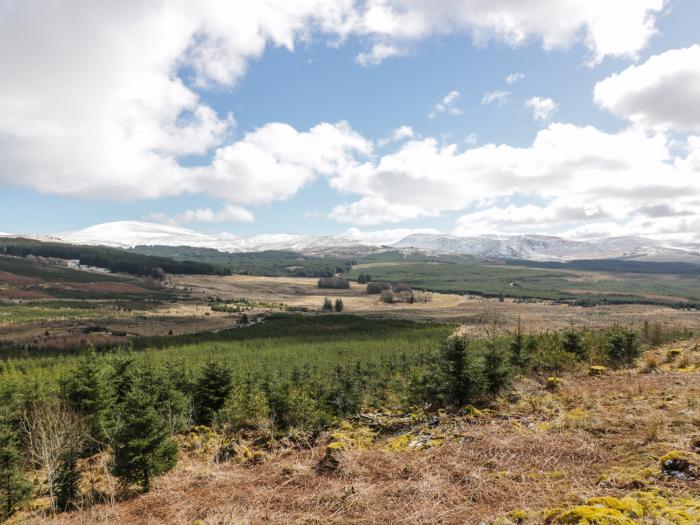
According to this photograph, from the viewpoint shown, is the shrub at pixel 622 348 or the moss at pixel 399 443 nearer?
the moss at pixel 399 443

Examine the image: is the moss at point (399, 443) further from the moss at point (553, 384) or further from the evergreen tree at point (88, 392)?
the evergreen tree at point (88, 392)

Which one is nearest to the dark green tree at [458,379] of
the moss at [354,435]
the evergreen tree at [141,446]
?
the moss at [354,435]

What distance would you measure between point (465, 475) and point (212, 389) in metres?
24.4

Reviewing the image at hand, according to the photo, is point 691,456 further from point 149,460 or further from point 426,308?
point 426,308

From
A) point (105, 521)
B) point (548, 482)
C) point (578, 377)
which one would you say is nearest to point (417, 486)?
point (548, 482)

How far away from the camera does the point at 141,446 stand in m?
14.2

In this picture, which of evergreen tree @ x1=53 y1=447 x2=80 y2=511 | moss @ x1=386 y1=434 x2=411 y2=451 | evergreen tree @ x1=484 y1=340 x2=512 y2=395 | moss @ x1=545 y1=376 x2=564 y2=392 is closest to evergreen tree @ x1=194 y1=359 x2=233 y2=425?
evergreen tree @ x1=53 y1=447 x2=80 y2=511

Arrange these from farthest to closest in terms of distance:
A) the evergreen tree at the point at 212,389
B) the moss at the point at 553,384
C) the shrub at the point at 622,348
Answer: the evergreen tree at the point at 212,389, the shrub at the point at 622,348, the moss at the point at 553,384

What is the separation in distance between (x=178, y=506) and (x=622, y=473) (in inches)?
478

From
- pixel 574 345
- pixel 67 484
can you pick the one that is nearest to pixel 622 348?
pixel 574 345

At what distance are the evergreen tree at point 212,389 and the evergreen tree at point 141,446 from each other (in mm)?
13391

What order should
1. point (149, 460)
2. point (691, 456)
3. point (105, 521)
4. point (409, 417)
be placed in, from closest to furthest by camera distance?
point (691, 456) < point (105, 521) < point (149, 460) < point (409, 417)

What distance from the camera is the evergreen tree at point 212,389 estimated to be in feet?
95.1

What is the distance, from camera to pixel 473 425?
1401 centimetres
